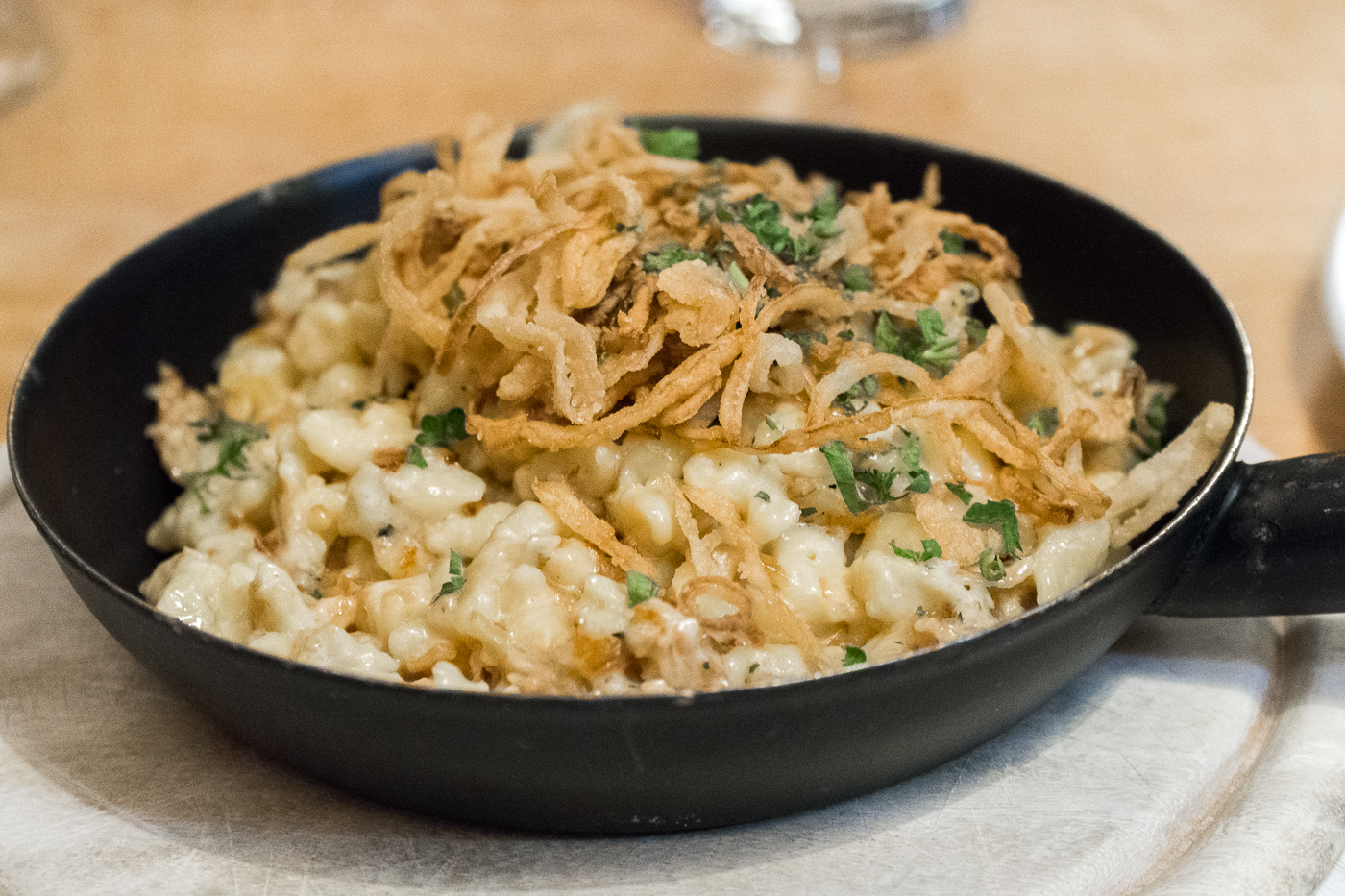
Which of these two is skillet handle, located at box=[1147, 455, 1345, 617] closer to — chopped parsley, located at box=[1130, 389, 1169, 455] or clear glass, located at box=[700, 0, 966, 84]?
chopped parsley, located at box=[1130, 389, 1169, 455]

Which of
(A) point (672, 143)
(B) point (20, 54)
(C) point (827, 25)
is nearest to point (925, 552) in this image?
(A) point (672, 143)

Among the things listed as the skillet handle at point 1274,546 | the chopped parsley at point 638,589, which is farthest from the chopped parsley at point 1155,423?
the chopped parsley at point 638,589

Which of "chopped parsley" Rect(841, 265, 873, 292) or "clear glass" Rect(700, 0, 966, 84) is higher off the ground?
"chopped parsley" Rect(841, 265, 873, 292)

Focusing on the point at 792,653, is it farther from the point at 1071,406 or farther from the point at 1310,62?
the point at 1310,62

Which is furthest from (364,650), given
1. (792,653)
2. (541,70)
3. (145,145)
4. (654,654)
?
(541,70)

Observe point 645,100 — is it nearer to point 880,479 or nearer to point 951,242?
point 951,242

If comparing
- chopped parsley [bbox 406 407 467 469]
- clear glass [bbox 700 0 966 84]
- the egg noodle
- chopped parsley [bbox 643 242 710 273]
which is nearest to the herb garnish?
the egg noodle
